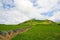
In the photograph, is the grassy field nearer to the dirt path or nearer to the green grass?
the green grass

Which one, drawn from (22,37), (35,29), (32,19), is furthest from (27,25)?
(22,37)

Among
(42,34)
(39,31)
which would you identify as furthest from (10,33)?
(42,34)

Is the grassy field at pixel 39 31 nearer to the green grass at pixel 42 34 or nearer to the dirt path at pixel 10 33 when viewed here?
the green grass at pixel 42 34

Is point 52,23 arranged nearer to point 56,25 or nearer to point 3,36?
point 56,25

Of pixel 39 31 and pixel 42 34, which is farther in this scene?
pixel 39 31

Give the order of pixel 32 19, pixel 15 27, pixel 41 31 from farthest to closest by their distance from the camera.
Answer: pixel 32 19 < pixel 15 27 < pixel 41 31

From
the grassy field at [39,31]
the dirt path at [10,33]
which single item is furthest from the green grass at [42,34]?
the dirt path at [10,33]

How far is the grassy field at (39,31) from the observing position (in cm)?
638

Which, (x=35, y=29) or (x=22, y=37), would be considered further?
(x=35, y=29)

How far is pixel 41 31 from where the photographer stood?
22.2ft

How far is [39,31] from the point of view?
6.80 meters

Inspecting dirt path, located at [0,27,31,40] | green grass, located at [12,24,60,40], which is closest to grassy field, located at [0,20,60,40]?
green grass, located at [12,24,60,40]

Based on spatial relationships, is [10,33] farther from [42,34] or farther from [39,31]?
[42,34]

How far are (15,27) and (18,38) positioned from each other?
0.94 m
